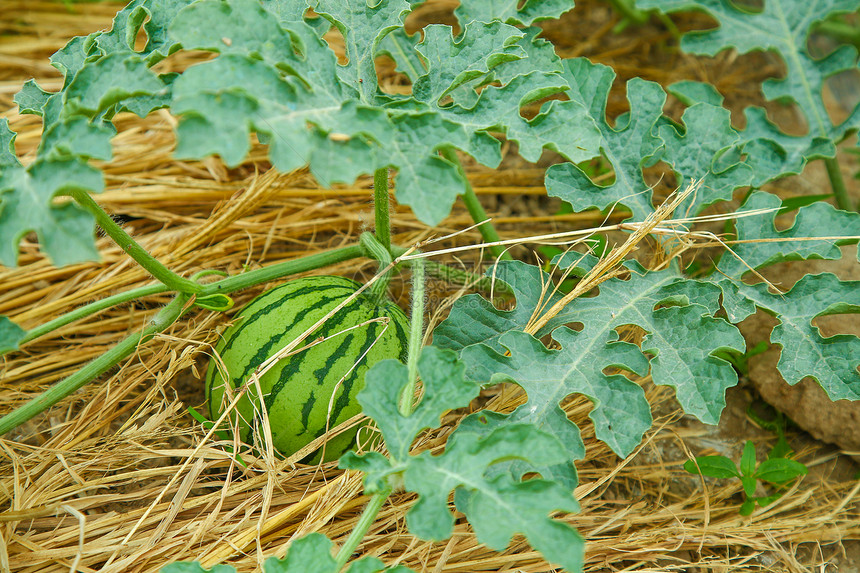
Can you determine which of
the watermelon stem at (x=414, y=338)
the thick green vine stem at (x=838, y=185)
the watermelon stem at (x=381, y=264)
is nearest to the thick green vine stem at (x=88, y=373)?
the watermelon stem at (x=381, y=264)

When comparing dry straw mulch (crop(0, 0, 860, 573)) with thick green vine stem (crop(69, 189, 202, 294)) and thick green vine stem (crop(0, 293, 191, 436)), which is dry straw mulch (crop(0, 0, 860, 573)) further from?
thick green vine stem (crop(69, 189, 202, 294))

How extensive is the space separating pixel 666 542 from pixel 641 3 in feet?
6.17

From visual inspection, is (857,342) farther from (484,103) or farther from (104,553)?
(104,553)

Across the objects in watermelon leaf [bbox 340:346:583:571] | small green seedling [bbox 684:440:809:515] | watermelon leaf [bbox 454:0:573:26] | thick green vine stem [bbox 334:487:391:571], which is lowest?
small green seedling [bbox 684:440:809:515]

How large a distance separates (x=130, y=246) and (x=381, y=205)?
0.69 m

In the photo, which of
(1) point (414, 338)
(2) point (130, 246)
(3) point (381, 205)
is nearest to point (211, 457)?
(2) point (130, 246)

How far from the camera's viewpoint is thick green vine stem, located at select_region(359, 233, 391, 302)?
77.4 inches

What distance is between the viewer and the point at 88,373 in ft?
6.18

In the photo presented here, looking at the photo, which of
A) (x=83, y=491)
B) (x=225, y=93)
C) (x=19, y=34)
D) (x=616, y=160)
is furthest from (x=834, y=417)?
(x=19, y=34)

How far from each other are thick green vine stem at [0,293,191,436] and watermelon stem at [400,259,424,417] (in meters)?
0.69

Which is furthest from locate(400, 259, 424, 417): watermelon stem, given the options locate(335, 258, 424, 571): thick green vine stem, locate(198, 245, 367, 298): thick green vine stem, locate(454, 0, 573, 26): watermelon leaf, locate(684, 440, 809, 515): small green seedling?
locate(684, 440, 809, 515): small green seedling

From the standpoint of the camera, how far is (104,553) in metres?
1.80

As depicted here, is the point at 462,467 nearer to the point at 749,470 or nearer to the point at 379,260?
the point at 379,260

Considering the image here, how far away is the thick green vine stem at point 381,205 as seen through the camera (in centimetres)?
187
